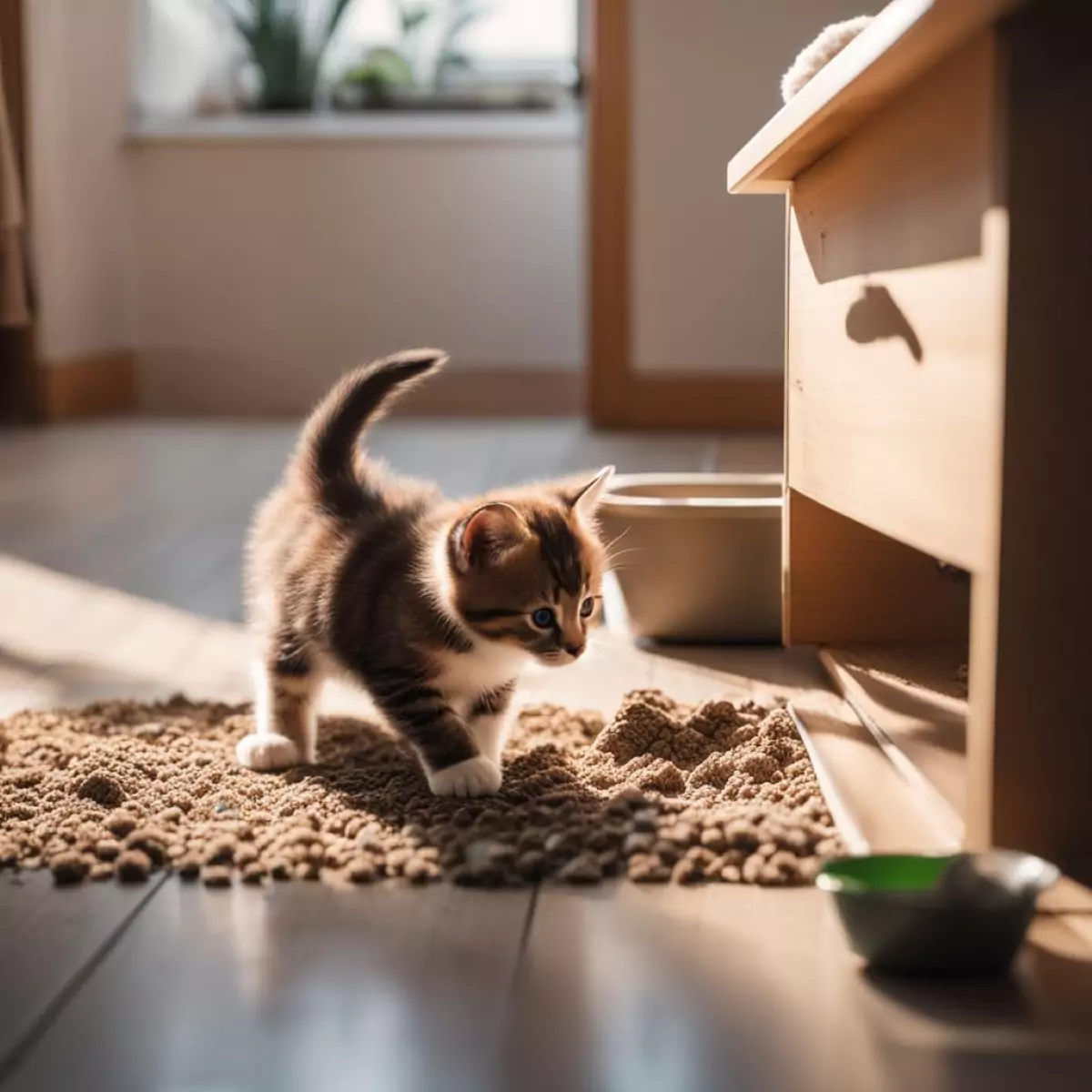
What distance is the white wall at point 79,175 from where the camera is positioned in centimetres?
493

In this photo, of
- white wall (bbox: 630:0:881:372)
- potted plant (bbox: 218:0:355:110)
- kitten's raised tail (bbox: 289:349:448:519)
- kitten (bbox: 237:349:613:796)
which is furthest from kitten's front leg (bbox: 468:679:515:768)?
potted plant (bbox: 218:0:355:110)

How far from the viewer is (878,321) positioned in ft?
4.45

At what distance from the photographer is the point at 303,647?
5.36 ft

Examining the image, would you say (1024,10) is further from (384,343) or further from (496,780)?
(384,343)

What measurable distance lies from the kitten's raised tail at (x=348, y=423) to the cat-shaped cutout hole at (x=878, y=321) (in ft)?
1.56

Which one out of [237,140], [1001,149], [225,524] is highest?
[237,140]

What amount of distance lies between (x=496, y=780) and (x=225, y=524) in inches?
72.7

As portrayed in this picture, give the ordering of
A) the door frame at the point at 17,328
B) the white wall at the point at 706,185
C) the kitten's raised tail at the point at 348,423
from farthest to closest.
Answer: the door frame at the point at 17,328 < the white wall at the point at 706,185 < the kitten's raised tail at the point at 348,423

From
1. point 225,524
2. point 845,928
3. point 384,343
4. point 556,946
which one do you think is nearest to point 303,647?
point 556,946

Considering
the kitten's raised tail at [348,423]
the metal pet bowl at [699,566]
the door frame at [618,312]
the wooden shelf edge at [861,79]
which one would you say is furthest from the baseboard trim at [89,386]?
the wooden shelf edge at [861,79]

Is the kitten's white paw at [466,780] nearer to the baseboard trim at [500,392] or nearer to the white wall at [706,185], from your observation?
the white wall at [706,185]

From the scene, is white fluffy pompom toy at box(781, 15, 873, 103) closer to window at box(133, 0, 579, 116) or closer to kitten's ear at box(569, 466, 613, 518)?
kitten's ear at box(569, 466, 613, 518)

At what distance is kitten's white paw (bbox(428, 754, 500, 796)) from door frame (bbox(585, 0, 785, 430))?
3.20m

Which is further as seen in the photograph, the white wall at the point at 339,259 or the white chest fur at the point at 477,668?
the white wall at the point at 339,259
